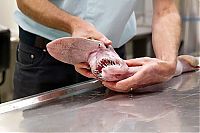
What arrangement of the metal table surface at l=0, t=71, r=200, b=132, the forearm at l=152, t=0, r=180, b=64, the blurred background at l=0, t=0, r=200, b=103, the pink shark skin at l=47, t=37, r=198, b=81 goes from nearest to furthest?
1. the metal table surface at l=0, t=71, r=200, b=132
2. the pink shark skin at l=47, t=37, r=198, b=81
3. the forearm at l=152, t=0, r=180, b=64
4. the blurred background at l=0, t=0, r=200, b=103

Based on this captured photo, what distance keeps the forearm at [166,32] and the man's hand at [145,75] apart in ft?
0.13

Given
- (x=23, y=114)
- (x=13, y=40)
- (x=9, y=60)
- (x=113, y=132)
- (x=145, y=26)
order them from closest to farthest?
(x=113, y=132) < (x=23, y=114) < (x=9, y=60) < (x=13, y=40) < (x=145, y=26)

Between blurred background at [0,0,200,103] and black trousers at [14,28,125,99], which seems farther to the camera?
blurred background at [0,0,200,103]

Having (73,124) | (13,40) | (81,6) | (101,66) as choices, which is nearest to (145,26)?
(13,40)

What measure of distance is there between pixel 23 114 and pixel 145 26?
1.72 m

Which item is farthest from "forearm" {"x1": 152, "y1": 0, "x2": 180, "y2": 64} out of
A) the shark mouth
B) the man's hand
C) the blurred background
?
the blurred background

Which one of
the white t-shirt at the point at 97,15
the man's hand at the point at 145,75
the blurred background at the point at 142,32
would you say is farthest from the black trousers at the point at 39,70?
the blurred background at the point at 142,32

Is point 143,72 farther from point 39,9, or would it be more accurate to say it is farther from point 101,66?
point 39,9

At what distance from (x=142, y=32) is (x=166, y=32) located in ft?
4.06

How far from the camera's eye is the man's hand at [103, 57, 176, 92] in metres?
0.85

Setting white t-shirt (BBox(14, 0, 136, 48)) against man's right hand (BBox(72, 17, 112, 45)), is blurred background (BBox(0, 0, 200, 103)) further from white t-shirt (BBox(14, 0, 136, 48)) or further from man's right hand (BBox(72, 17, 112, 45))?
man's right hand (BBox(72, 17, 112, 45))

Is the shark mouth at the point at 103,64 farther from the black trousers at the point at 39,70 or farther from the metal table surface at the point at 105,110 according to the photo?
the black trousers at the point at 39,70

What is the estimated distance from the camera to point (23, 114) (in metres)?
0.76

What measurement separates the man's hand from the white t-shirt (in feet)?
0.53
